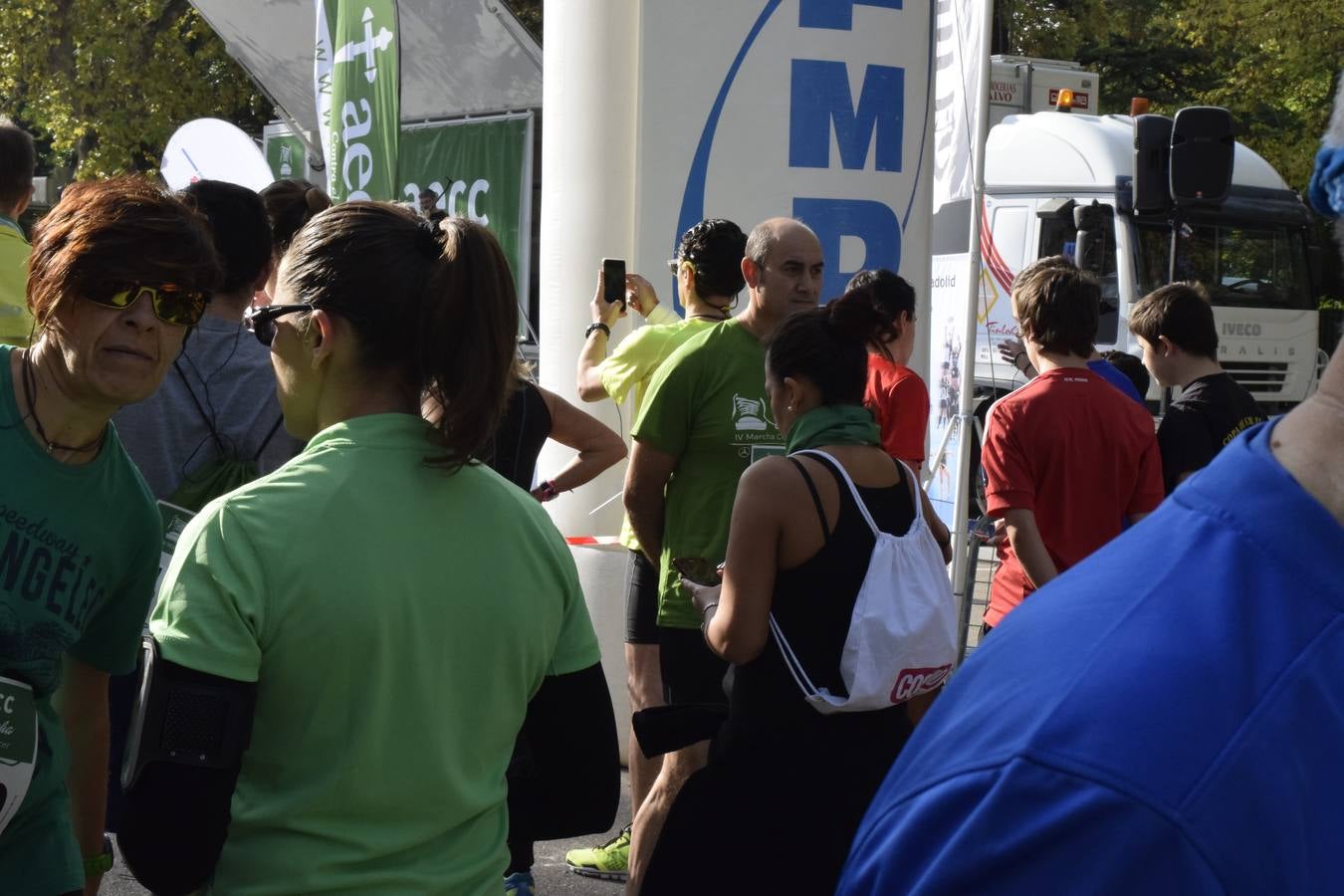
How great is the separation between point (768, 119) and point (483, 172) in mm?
8788

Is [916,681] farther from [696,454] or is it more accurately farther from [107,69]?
[107,69]

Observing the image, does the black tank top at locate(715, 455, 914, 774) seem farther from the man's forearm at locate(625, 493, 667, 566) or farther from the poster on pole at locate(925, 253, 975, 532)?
the poster on pole at locate(925, 253, 975, 532)

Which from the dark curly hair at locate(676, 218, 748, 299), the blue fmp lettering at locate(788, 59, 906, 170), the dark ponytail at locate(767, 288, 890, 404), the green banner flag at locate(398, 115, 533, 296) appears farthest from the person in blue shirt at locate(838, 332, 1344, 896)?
the green banner flag at locate(398, 115, 533, 296)

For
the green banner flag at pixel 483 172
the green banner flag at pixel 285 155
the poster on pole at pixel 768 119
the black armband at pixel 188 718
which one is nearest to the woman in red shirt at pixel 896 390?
the poster on pole at pixel 768 119

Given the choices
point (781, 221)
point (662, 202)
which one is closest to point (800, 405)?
point (781, 221)

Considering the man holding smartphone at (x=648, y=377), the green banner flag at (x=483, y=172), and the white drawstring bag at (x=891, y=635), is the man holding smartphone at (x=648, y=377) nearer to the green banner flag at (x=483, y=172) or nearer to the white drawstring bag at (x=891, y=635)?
the white drawstring bag at (x=891, y=635)

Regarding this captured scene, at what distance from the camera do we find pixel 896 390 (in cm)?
508

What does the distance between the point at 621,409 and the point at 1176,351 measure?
2.13m

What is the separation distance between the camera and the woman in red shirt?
16.7 feet

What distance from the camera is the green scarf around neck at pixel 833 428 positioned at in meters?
3.15

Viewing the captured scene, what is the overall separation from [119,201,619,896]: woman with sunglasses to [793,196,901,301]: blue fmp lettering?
3.69 m

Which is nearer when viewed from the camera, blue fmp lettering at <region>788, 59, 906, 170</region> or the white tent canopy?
blue fmp lettering at <region>788, 59, 906, 170</region>

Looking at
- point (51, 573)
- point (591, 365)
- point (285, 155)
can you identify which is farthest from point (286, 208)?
point (285, 155)

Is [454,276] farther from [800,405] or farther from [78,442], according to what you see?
[800,405]
